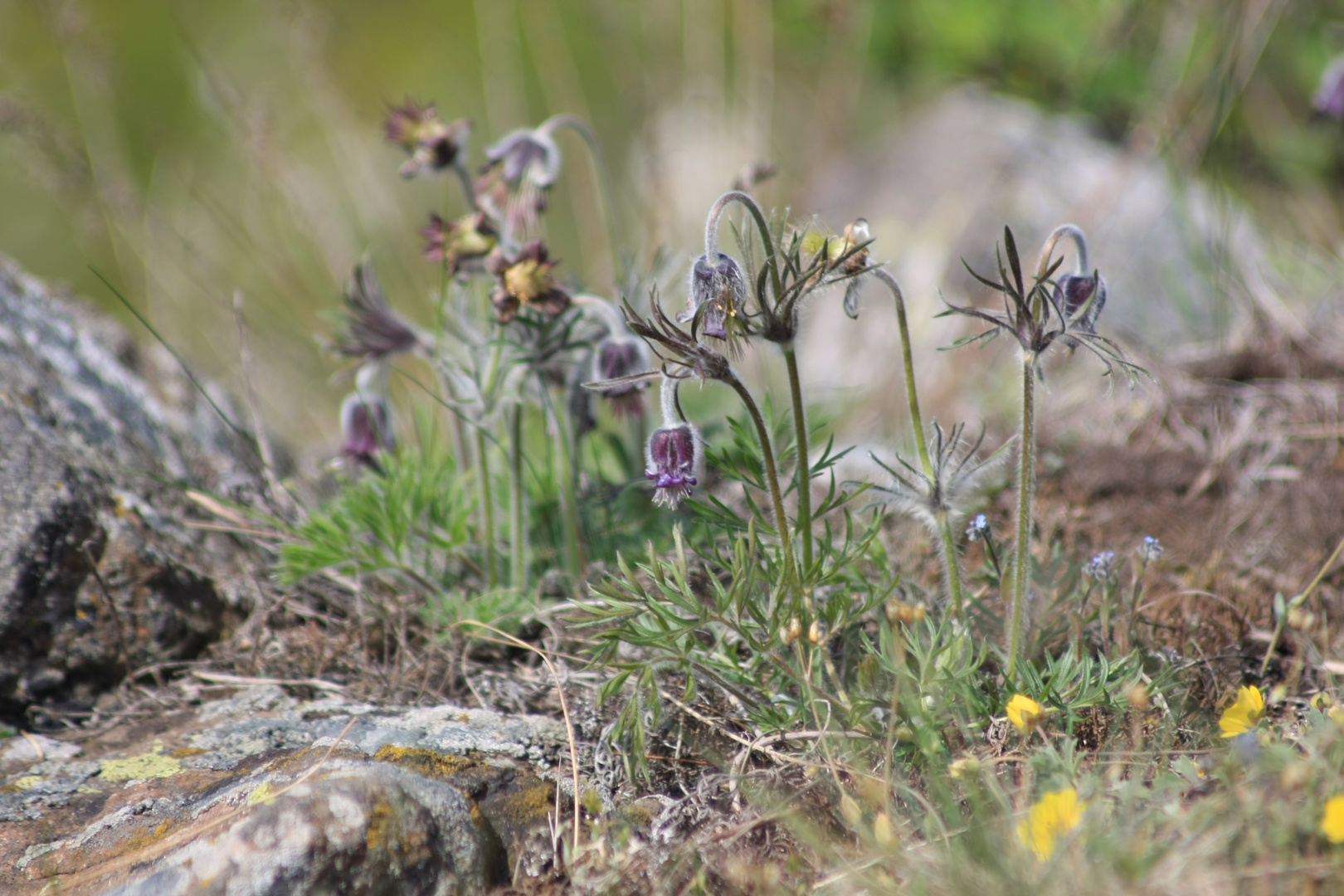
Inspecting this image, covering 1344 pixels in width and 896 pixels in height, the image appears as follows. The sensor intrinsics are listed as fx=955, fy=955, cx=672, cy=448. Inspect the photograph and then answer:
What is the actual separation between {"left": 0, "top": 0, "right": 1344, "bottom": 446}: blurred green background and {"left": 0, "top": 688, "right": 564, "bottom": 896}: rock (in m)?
2.38

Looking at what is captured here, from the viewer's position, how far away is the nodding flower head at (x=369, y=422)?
2484mm

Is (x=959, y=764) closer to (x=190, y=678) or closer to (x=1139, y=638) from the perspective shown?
(x=1139, y=638)

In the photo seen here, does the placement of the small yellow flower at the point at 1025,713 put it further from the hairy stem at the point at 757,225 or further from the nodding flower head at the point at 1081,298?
the hairy stem at the point at 757,225

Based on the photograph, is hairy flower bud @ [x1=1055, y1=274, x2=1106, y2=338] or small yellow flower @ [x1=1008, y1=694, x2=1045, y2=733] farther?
hairy flower bud @ [x1=1055, y1=274, x2=1106, y2=338]

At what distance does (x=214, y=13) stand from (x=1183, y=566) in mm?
7637

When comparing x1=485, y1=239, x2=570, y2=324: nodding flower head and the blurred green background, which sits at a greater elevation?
the blurred green background

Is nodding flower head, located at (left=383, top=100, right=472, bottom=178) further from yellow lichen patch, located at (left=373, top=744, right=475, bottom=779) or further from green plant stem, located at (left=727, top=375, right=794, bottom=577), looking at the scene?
yellow lichen patch, located at (left=373, top=744, right=475, bottom=779)

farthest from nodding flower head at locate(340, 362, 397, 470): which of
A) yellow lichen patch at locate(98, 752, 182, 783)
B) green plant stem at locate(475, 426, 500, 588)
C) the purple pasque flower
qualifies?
the purple pasque flower

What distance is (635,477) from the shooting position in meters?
2.60

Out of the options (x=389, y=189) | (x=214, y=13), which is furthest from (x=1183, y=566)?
(x=214, y=13)

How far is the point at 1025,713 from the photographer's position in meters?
1.66

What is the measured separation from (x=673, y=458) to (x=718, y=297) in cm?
Result: 30

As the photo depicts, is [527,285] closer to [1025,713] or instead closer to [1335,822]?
[1025,713]

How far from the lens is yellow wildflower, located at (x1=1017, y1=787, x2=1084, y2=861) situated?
1394 mm
